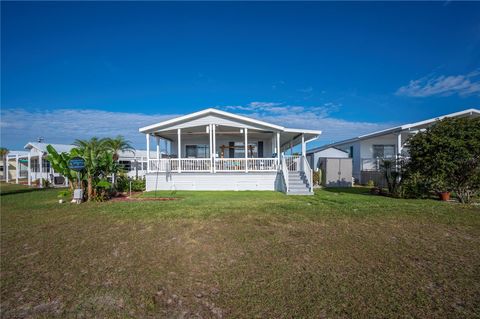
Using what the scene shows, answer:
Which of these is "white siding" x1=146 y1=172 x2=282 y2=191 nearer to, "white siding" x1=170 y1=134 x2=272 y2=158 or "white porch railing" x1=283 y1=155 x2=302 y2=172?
"white porch railing" x1=283 y1=155 x2=302 y2=172

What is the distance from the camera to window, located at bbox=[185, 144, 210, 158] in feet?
69.2

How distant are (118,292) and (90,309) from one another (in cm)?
43

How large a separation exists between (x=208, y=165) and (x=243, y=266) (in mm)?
11533

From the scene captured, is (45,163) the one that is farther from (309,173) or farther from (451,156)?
(451,156)

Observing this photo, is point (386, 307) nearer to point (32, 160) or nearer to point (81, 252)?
point (81, 252)

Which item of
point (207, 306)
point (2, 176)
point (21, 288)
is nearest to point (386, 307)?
point (207, 306)

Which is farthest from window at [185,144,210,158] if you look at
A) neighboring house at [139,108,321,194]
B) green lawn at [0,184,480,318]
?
green lawn at [0,184,480,318]

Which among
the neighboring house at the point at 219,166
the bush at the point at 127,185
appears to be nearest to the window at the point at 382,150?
the neighboring house at the point at 219,166

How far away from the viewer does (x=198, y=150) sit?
2117cm

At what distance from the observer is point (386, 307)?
3.31 m

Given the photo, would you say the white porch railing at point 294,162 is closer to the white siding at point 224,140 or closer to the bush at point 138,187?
the white siding at point 224,140

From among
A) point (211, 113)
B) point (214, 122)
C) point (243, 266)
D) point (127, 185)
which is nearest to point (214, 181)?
point (214, 122)

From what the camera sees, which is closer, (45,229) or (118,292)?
(118,292)

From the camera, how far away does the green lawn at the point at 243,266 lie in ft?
11.1
